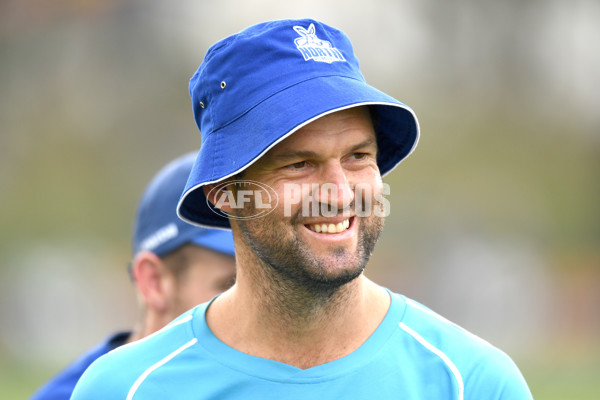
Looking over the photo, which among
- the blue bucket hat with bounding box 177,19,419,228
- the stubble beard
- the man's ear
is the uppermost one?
the blue bucket hat with bounding box 177,19,419,228

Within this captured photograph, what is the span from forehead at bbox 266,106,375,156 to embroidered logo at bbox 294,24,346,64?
0.15 metres

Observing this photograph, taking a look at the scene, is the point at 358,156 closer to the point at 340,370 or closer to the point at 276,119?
the point at 276,119

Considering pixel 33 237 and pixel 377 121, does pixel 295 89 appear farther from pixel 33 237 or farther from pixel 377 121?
pixel 33 237

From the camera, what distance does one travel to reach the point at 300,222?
204 cm

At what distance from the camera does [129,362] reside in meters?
2.13

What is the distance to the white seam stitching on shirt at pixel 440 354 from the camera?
195cm

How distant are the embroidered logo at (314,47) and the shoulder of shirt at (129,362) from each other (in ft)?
2.60

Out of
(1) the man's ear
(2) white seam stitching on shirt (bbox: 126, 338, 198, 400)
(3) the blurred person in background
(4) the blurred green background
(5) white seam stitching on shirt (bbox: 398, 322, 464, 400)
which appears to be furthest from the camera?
(4) the blurred green background

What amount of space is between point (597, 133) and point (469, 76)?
3.06 meters

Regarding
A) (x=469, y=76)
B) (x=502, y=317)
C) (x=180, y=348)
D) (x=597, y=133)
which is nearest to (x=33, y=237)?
(x=502, y=317)

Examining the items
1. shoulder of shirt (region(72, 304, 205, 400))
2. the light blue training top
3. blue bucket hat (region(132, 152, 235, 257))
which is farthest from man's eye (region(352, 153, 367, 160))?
blue bucket hat (region(132, 152, 235, 257))

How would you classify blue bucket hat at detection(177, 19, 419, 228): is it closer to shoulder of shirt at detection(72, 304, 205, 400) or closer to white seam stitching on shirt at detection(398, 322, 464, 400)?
shoulder of shirt at detection(72, 304, 205, 400)

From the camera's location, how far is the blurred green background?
13141 mm

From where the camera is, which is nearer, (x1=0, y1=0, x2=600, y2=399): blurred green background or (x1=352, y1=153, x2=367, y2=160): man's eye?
(x1=352, y1=153, x2=367, y2=160): man's eye
